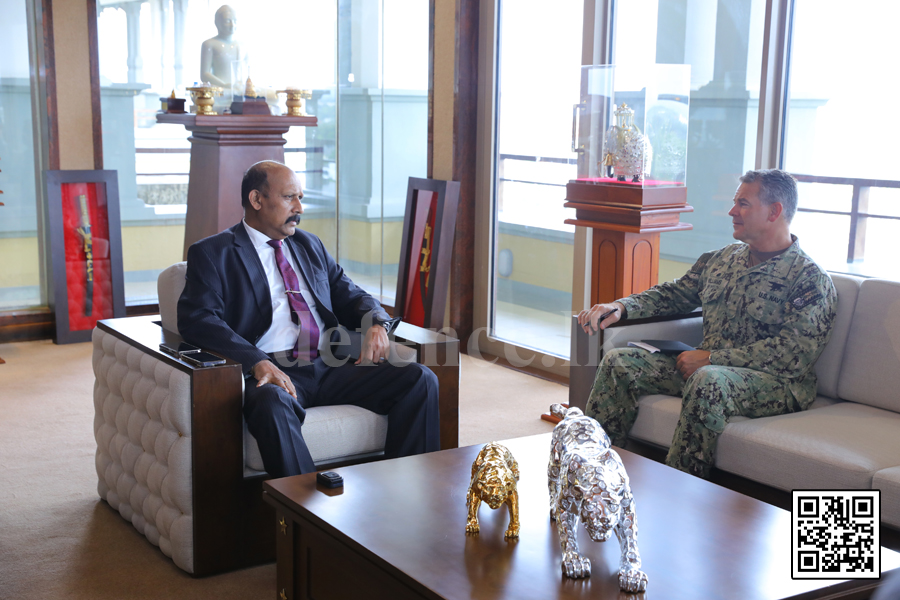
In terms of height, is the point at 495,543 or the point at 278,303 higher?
the point at 278,303

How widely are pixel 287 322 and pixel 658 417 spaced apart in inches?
48.7

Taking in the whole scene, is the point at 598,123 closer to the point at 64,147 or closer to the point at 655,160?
the point at 655,160

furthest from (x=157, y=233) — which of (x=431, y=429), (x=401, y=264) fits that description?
(x=431, y=429)

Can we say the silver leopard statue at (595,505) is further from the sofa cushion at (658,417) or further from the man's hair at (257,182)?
the man's hair at (257,182)

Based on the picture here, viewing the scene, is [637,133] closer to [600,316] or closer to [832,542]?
[600,316]

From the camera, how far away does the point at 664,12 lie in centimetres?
414

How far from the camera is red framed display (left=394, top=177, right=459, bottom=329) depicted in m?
5.25

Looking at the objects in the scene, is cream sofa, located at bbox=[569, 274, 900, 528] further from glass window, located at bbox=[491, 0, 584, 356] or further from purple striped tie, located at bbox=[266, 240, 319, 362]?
glass window, located at bbox=[491, 0, 584, 356]

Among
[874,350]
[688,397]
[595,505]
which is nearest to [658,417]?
[688,397]

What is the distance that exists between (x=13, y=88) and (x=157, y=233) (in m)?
1.23

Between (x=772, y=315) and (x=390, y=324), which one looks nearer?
(x=772, y=315)

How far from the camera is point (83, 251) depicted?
5426mm

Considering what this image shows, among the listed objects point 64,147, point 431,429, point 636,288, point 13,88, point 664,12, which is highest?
point 664,12

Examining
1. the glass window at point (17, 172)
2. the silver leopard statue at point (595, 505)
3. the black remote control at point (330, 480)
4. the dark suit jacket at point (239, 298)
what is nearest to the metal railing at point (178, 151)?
the glass window at point (17, 172)
